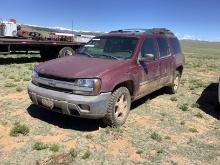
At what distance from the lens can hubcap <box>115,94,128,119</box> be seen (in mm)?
6660

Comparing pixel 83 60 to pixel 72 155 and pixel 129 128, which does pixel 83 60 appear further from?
pixel 72 155

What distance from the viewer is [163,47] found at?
8.95 meters

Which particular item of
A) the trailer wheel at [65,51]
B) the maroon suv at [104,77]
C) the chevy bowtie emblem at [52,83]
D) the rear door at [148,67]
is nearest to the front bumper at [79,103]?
the maroon suv at [104,77]

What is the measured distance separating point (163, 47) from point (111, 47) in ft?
6.28

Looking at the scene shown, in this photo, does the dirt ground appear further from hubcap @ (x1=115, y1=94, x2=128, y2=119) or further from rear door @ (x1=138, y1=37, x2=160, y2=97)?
rear door @ (x1=138, y1=37, x2=160, y2=97)

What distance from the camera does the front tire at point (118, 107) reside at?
249 inches

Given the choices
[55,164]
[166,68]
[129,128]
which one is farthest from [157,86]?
[55,164]

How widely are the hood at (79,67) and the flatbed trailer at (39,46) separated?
820cm

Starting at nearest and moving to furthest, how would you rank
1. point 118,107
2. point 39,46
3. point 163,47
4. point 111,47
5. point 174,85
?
point 118,107 → point 111,47 → point 163,47 → point 174,85 → point 39,46

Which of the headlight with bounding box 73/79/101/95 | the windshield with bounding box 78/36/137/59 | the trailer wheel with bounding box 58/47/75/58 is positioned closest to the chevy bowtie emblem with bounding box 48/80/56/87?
the headlight with bounding box 73/79/101/95

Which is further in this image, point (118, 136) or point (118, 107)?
point (118, 107)

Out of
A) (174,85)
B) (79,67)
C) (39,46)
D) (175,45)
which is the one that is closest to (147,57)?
(79,67)

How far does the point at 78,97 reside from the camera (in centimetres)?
599

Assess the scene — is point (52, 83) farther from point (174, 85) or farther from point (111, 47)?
point (174, 85)
